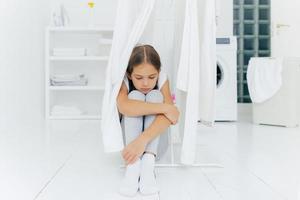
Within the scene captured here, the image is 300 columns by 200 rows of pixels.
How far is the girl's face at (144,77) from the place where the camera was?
1.67m

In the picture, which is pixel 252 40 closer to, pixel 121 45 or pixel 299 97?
pixel 299 97

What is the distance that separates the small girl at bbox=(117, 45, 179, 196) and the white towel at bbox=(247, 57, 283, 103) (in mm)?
2036

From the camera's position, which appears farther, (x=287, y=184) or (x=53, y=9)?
(x=53, y=9)

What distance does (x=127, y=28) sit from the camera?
1.78 meters

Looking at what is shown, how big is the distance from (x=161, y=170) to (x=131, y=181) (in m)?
0.35

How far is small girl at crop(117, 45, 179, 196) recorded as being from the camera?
5.00ft

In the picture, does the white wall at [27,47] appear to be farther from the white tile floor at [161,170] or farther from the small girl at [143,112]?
the small girl at [143,112]

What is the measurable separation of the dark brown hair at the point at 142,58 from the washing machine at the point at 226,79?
2.41m

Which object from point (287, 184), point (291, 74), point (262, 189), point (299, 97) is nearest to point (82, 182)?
point (262, 189)

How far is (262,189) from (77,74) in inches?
128

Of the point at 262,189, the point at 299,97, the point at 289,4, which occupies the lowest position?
the point at 262,189

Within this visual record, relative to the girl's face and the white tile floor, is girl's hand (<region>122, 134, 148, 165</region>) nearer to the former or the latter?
the white tile floor

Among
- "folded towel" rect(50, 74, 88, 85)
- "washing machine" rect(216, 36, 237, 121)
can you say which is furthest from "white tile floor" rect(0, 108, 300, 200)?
"folded towel" rect(50, 74, 88, 85)

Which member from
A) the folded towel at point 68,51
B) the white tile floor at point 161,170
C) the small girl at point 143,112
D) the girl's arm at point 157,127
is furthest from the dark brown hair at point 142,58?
the folded towel at point 68,51
